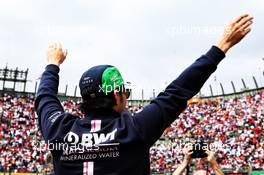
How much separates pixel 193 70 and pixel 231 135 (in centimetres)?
3223

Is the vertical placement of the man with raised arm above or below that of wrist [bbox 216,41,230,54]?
below

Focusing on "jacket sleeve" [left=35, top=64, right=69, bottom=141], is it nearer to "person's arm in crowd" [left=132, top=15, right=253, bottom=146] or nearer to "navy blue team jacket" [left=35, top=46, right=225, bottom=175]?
"navy blue team jacket" [left=35, top=46, right=225, bottom=175]

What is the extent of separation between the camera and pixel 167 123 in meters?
2.10

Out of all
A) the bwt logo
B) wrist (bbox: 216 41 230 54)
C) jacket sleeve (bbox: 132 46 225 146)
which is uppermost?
wrist (bbox: 216 41 230 54)

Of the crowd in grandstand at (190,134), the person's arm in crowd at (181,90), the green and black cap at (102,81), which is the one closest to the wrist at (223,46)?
the person's arm in crowd at (181,90)

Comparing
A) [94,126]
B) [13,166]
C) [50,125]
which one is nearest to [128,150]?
[94,126]

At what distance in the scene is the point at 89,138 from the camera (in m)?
2.18

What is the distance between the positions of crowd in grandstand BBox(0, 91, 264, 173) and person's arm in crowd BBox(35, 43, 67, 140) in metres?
23.4

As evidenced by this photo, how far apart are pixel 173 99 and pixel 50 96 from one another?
942mm

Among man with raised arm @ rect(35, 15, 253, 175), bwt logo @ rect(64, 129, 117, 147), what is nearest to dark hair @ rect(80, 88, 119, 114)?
man with raised arm @ rect(35, 15, 253, 175)

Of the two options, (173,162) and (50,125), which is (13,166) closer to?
(173,162)

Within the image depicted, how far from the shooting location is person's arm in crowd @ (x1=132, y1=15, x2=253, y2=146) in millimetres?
2062

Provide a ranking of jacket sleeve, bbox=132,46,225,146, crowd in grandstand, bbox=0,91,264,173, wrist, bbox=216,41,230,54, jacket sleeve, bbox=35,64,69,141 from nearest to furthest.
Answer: jacket sleeve, bbox=132,46,225,146
wrist, bbox=216,41,230,54
jacket sleeve, bbox=35,64,69,141
crowd in grandstand, bbox=0,91,264,173

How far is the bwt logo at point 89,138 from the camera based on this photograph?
7.00 ft
